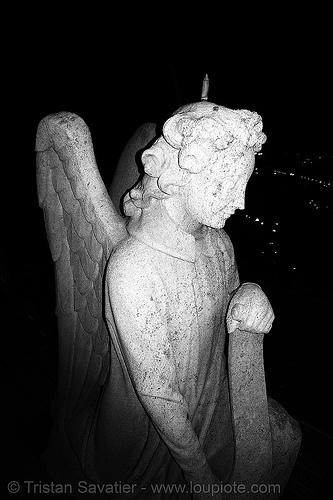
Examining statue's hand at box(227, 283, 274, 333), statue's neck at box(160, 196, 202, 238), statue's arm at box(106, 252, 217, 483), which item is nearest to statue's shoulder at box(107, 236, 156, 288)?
statue's arm at box(106, 252, 217, 483)

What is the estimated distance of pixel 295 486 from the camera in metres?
2.08

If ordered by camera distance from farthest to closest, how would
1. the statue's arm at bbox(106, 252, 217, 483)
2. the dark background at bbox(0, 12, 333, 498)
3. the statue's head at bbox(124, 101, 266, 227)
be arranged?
1. the dark background at bbox(0, 12, 333, 498)
2. the statue's arm at bbox(106, 252, 217, 483)
3. the statue's head at bbox(124, 101, 266, 227)

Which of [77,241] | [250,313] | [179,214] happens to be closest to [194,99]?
[77,241]

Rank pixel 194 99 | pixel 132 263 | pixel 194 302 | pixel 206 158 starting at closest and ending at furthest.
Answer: pixel 206 158
pixel 132 263
pixel 194 302
pixel 194 99

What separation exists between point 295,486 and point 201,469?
1165 millimetres

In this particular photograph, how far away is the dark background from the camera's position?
15.0 feet

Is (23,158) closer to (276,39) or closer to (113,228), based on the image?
(276,39)

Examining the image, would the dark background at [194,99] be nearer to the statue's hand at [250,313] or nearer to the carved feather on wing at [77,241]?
the carved feather on wing at [77,241]

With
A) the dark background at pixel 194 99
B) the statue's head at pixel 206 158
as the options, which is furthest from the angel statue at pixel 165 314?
the dark background at pixel 194 99

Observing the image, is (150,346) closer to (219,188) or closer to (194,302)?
(194,302)

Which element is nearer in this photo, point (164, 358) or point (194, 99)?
point (164, 358)

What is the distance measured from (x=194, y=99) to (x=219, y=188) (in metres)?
3.97

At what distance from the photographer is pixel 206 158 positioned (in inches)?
39.0

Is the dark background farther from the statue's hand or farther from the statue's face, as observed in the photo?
the statue's face
